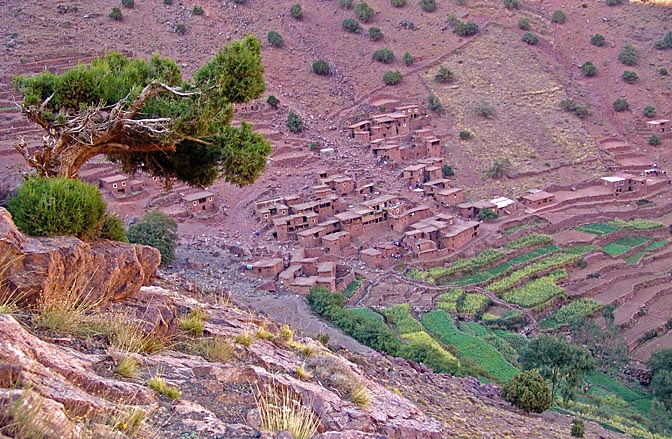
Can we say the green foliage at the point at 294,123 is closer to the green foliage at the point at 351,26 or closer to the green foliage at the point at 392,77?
the green foliage at the point at 392,77

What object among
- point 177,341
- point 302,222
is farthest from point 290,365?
point 302,222

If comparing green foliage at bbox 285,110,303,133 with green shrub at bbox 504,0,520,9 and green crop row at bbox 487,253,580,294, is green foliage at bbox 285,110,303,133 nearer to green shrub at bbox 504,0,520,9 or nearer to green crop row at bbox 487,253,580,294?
green crop row at bbox 487,253,580,294

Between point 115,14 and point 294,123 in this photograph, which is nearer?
point 294,123

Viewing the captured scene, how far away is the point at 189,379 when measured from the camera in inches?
210

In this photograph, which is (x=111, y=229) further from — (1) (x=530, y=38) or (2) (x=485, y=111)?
(1) (x=530, y=38)

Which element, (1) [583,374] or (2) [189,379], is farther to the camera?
(1) [583,374]

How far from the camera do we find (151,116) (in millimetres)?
8867

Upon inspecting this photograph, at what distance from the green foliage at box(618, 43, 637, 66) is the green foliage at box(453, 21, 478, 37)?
8397mm

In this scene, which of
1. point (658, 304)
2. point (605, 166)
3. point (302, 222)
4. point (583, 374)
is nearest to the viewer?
point (583, 374)

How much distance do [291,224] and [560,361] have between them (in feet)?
37.3

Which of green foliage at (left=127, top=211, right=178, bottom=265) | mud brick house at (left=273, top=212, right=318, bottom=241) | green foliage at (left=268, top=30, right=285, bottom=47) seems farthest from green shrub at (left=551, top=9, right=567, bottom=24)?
green foliage at (left=127, top=211, right=178, bottom=265)

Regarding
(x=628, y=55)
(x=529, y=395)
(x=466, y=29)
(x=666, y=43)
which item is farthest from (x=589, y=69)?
(x=529, y=395)

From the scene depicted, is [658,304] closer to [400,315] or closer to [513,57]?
[400,315]

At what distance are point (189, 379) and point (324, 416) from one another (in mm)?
1125
